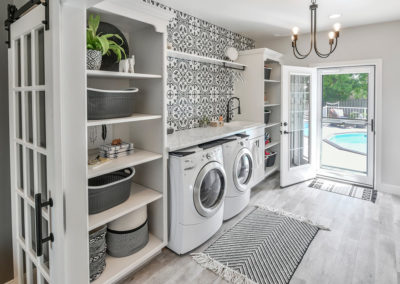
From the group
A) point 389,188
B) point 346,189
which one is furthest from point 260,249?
point 389,188

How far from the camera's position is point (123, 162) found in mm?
1866

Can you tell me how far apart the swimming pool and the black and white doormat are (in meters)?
0.60

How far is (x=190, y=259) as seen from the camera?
220cm

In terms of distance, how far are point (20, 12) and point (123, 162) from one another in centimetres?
107

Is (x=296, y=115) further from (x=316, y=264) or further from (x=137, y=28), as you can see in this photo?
(x=137, y=28)

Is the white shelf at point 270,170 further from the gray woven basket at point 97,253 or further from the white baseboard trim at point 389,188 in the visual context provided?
the gray woven basket at point 97,253

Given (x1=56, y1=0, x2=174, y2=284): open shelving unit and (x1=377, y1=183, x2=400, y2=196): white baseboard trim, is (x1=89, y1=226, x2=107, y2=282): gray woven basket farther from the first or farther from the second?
(x1=377, y1=183, x2=400, y2=196): white baseboard trim

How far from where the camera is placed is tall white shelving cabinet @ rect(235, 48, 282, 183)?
12.5ft

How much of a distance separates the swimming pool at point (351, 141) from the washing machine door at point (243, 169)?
7.01 feet

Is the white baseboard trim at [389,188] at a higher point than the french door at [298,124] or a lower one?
lower

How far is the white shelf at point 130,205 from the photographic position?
1678mm

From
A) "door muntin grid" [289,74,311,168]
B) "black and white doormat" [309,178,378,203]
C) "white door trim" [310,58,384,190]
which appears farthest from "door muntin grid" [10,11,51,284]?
"white door trim" [310,58,384,190]

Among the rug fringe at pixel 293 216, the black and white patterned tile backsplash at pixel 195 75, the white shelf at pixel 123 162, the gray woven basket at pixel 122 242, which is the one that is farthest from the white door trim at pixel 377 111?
the gray woven basket at pixel 122 242

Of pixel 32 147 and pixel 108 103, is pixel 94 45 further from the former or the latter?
pixel 32 147
